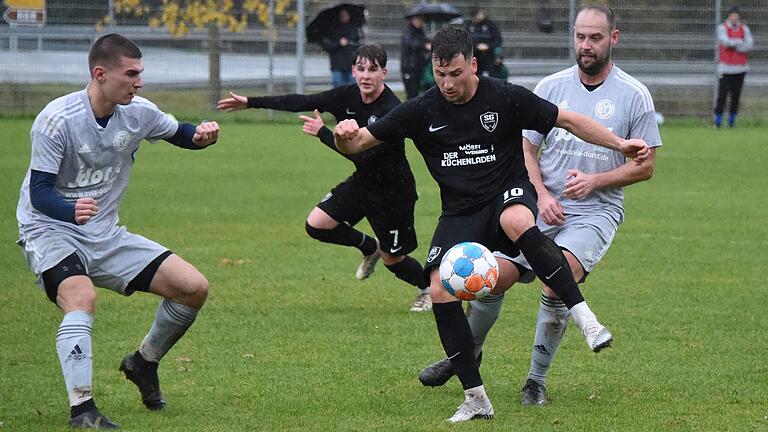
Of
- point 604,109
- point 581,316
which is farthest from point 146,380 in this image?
point 604,109

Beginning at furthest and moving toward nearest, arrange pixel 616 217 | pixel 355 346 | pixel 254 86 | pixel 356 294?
pixel 254 86
pixel 356 294
pixel 355 346
pixel 616 217

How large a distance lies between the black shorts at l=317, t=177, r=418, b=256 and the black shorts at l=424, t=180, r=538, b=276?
2.84 m

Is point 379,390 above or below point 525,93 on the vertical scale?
below

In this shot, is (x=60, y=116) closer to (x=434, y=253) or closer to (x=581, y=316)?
(x=434, y=253)

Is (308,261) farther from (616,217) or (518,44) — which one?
(518,44)

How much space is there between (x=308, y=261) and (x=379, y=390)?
4.54m

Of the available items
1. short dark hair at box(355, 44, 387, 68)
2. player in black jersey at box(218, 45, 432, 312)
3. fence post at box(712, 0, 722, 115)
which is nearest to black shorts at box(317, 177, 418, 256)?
player in black jersey at box(218, 45, 432, 312)

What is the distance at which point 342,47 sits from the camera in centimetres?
2230

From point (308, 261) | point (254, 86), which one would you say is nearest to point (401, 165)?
point (308, 261)

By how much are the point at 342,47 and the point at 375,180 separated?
13.5m

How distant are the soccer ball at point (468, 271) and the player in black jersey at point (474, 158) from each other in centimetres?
13

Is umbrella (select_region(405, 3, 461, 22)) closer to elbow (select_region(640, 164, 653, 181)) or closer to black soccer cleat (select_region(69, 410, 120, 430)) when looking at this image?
elbow (select_region(640, 164, 653, 181))

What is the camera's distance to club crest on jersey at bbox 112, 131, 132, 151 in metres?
6.29

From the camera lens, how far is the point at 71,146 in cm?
609
